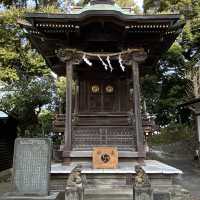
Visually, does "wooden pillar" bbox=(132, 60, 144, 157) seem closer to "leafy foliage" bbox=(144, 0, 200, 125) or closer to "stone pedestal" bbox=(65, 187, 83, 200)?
"stone pedestal" bbox=(65, 187, 83, 200)

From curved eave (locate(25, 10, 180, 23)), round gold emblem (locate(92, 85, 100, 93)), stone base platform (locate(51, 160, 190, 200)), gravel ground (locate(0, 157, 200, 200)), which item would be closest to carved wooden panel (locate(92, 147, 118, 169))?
stone base platform (locate(51, 160, 190, 200))

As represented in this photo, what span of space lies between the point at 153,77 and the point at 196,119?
30.6ft

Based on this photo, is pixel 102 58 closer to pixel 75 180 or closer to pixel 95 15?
pixel 95 15

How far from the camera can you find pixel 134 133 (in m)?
13.4

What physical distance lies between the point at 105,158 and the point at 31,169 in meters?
4.06

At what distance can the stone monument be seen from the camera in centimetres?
835

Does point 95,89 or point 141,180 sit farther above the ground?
point 95,89

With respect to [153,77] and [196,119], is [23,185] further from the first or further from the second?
[153,77]

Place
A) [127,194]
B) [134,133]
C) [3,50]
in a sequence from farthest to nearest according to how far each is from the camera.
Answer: [3,50] < [134,133] < [127,194]

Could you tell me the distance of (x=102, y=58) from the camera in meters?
13.9

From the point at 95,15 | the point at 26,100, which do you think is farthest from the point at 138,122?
the point at 26,100

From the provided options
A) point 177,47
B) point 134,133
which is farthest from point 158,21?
point 177,47

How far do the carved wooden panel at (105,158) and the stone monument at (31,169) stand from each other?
342 centimetres

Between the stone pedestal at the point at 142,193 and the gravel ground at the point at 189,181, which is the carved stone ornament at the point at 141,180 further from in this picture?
the gravel ground at the point at 189,181
